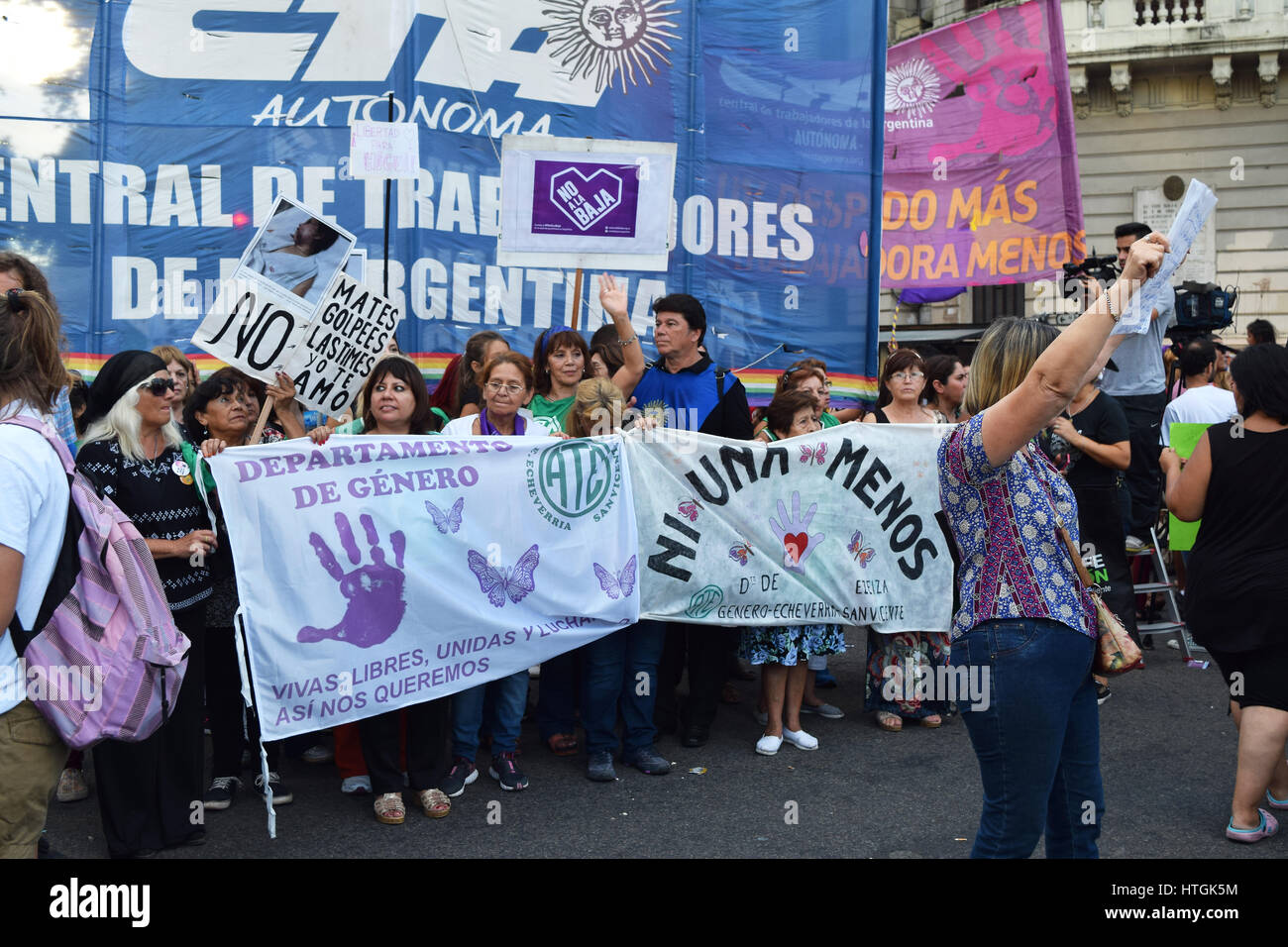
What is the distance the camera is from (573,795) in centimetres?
498

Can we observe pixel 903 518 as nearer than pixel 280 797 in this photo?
No

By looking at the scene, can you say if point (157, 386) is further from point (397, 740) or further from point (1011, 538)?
point (1011, 538)

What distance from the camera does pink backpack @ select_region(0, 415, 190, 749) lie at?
270cm

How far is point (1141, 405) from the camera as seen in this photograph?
7602 millimetres

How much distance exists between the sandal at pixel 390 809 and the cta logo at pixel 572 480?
1360mm

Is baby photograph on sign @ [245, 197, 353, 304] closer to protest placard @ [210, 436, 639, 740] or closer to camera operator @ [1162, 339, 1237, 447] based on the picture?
protest placard @ [210, 436, 639, 740]

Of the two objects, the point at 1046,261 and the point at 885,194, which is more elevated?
the point at 885,194

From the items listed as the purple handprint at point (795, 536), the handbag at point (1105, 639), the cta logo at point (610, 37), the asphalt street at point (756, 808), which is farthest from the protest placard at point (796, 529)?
the cta logo at point (610, 37)

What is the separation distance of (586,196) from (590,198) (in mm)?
29

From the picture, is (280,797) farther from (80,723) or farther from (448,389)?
(448,389)

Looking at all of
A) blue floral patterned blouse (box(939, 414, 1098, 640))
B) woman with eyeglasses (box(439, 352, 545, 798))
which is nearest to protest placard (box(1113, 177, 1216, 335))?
blue floral patterned blouse (box(939, 414, 1098, 640))

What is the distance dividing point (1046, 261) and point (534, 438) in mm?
7530

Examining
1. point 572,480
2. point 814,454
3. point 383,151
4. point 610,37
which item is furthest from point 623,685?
point 610,37
